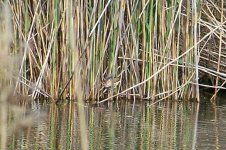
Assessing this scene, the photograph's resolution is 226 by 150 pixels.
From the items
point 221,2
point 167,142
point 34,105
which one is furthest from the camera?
point 221,2

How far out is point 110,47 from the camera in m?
5.93

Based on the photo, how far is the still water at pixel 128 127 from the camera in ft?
13.4

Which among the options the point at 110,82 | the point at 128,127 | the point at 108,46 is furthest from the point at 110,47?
the point at 128,127

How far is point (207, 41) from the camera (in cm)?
628

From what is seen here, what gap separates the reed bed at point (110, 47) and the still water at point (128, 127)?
18cm

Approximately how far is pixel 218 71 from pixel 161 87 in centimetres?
59

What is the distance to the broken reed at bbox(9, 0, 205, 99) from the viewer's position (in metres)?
5.75

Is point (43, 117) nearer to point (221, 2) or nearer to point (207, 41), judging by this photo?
point (207, 41)

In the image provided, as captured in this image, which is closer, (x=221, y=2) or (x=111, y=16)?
(x=111, y=16)

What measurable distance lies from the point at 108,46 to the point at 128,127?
141 centimetres

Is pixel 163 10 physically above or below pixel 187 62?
above

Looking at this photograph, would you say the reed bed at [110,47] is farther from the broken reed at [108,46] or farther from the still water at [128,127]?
the still water at [128,127]

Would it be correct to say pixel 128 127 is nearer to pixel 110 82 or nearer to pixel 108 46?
pixel 110 82

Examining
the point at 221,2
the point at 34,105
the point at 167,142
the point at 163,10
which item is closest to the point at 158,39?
the point at 163,10
